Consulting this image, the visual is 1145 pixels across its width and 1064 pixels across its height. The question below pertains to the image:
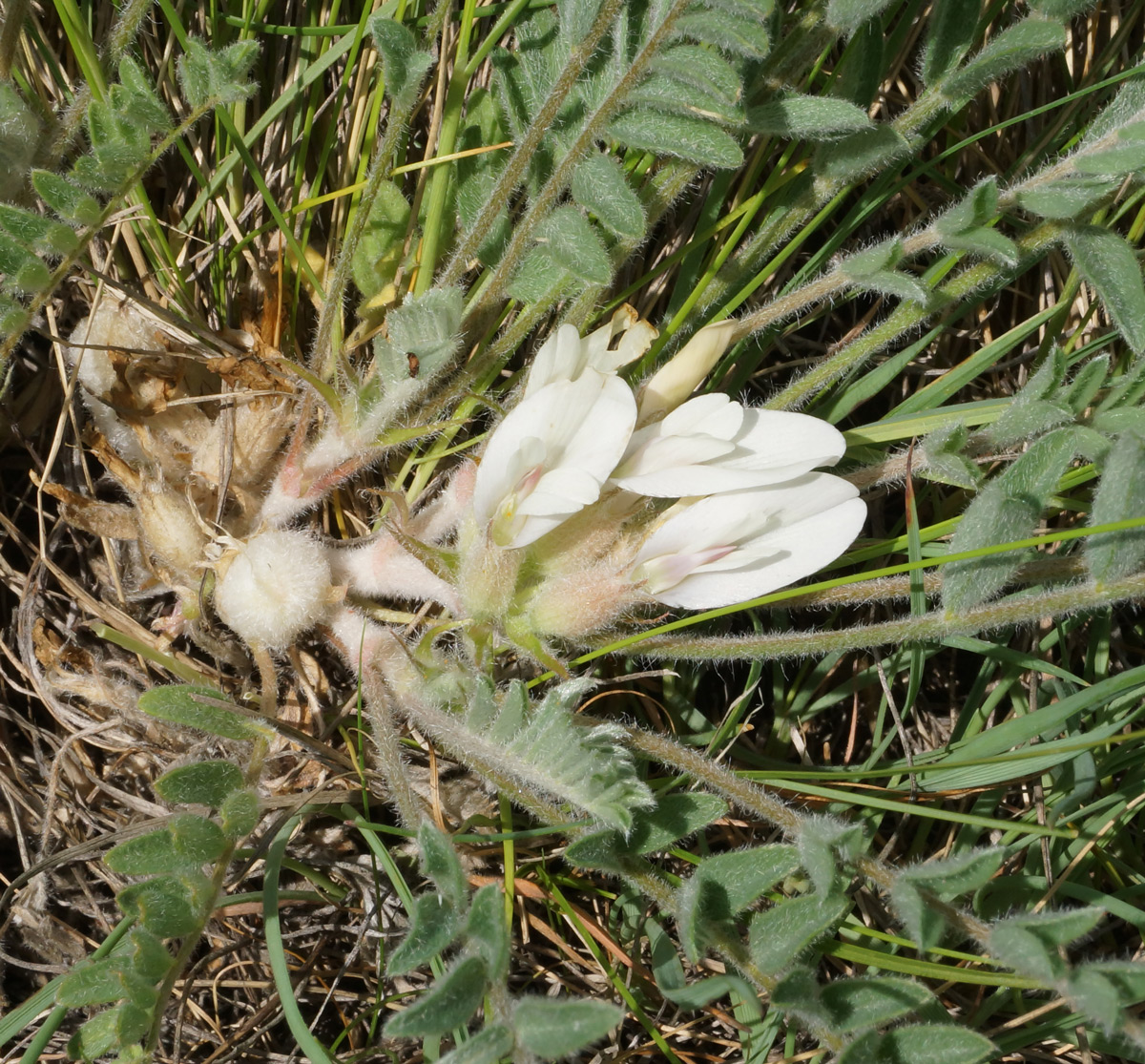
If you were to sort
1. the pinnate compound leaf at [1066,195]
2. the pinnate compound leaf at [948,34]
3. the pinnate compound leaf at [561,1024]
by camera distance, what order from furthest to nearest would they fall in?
the pinnate compound leaf at [948,34]
the pinnate compound leaf at [1066,195]
the pinnate compound leaf at [561,1024]

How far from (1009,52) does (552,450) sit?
118 cm

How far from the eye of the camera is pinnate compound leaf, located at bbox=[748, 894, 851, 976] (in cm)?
183

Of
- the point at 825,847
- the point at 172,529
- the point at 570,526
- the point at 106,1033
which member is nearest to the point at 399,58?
the point at 570,526

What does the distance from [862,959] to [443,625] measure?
3.55ft

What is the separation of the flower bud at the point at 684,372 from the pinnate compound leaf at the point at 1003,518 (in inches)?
23.2

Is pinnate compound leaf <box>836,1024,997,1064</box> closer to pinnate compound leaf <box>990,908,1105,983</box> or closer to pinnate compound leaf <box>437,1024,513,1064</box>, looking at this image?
pinnate compound leaf <box>990,908,1105,983</box>

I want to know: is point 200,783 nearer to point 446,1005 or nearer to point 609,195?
point 446,1005

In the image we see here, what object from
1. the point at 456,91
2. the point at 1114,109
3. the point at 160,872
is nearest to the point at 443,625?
the point at 160,872

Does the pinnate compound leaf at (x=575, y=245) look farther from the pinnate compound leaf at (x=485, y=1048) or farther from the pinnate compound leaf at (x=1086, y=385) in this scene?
the pinnate compound leaf at (x=485, y=1048)

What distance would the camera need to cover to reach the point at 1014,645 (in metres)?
2.76

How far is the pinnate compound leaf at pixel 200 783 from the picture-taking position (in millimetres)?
1922

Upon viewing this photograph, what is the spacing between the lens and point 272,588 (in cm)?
226

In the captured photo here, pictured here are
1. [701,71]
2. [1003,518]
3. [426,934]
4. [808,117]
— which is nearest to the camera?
[426,934]

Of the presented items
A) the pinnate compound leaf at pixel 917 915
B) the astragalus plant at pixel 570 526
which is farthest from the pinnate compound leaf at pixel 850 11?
the pinnate compound leaf at pixel 917 915
